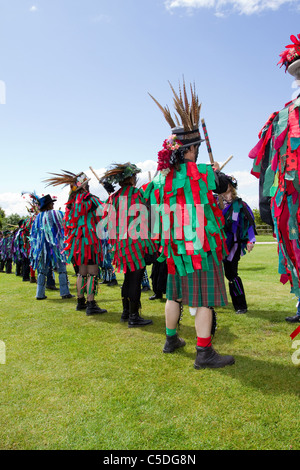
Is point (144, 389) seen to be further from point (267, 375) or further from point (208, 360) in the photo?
point (267, 375)

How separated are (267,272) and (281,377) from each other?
6682 millimetres

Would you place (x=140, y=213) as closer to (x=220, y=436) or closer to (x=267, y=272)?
(x=220, y=436)

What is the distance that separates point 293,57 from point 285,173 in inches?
34.7

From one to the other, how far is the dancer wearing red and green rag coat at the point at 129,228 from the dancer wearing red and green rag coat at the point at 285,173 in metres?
2.07

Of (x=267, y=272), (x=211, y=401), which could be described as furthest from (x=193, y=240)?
(x=267, y=272)

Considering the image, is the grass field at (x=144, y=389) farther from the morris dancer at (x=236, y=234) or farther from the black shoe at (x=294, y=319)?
the morris dancer at (x=236, y=234)

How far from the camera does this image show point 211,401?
2.52 meters

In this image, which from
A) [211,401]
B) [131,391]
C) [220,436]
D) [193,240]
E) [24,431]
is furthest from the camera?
[193,240]

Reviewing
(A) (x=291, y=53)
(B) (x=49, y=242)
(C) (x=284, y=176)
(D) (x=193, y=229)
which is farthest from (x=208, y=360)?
(B) (x=49, y=242)

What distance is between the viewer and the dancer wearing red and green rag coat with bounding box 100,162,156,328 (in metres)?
4.57

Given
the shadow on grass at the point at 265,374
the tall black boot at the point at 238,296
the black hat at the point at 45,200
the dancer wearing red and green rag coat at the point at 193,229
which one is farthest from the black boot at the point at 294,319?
the black hat at the point at 45,200

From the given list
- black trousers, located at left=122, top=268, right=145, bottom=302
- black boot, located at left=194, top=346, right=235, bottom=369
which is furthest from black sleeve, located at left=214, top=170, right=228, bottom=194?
black trousers, located at left=122, top=268, right=145, bottom=302

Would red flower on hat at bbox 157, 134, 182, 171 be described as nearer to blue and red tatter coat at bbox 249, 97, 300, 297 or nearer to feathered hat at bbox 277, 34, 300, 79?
blue and red tatter coat at bbox 249, 97, 300, 297

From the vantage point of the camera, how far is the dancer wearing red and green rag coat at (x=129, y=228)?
15.0ft
